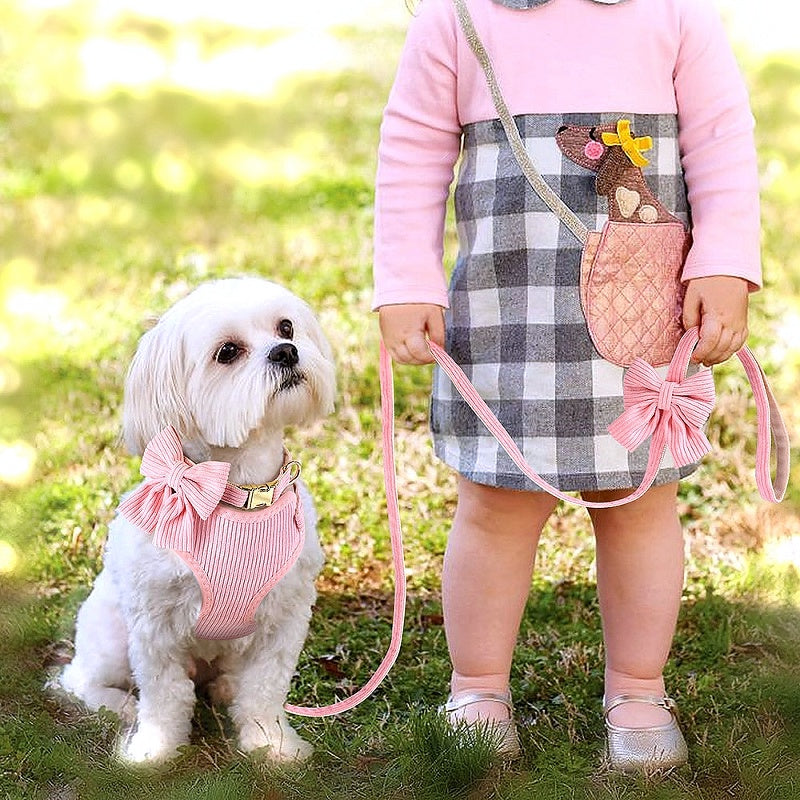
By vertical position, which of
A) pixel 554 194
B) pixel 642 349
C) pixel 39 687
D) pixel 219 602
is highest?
pixel 554 194

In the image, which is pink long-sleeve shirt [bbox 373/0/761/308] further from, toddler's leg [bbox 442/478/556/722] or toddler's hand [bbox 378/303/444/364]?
toddler's leg [bbox 442/478/556/722]

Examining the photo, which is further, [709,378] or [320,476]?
[320,476]

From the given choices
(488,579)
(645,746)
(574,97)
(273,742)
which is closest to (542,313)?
(574,97)

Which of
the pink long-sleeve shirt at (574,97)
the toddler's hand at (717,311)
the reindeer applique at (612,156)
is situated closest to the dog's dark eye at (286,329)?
the pink long-sleeve shirt at (574,97)

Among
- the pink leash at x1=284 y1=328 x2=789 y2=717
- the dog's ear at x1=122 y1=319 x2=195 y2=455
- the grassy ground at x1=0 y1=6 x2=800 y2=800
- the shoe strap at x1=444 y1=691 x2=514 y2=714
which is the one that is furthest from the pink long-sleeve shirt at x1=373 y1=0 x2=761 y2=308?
the grassy ground at x1=0 y1=6 x2=800 y2=800

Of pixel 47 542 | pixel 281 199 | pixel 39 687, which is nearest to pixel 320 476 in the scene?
pixel 47 542

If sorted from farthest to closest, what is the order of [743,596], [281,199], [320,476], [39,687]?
[281,199] → [320,476] → [743,596] → [39,687]

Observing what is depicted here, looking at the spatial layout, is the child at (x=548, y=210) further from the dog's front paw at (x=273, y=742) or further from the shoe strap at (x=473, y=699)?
the dog's front paw at (x=273, y=742)

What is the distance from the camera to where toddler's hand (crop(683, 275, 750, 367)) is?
218 cm

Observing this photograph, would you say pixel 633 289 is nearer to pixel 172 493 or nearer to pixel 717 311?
pixel 717 311

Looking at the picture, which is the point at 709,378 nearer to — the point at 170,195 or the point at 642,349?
the point at 642,349

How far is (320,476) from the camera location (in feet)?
12.2

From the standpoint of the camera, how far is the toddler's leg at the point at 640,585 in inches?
93.2

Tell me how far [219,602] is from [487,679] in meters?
0.57
